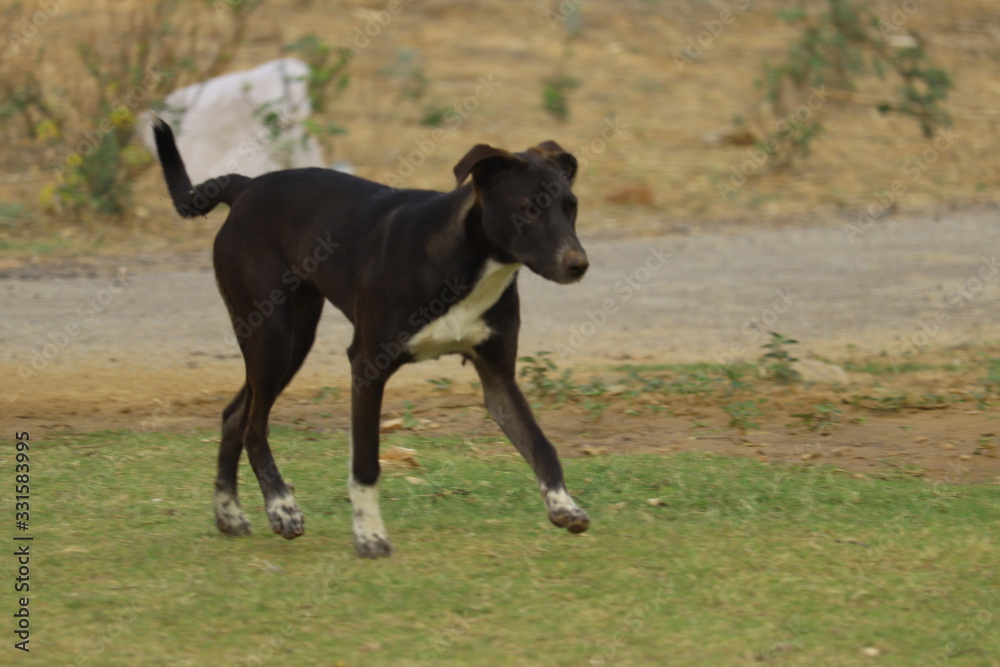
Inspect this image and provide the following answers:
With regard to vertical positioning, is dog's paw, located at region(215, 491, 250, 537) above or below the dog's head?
below

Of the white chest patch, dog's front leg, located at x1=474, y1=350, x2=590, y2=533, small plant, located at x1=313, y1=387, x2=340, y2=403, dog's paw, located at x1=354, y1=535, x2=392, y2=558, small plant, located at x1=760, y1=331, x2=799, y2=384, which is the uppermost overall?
the white chest patch

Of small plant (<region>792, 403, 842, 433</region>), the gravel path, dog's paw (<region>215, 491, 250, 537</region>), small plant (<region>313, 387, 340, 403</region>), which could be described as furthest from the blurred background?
dog's paw (<region>215, 491, 250, 537</region>)

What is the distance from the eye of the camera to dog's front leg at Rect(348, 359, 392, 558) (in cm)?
476

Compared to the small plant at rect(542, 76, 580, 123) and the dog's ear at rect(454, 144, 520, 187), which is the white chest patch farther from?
the small plant at rect(542, 76, 580, 123)

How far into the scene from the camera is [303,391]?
7949mm

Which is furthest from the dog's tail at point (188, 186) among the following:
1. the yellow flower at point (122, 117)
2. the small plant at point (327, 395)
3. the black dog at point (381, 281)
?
the yellow flower at point (122, 117)

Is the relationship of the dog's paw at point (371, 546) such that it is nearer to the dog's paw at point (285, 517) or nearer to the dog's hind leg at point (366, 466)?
the dog's hind leg at point (366, 466)

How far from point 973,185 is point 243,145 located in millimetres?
7149

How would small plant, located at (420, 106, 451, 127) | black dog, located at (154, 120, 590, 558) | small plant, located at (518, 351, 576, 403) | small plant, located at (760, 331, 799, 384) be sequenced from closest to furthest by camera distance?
black dog, located at (154, 120, 590, 558) < small plant, located at (518, 351, 576, 403) < small plant, located at (760, 331, 799, 384) < small plant, located at (420, 106, 451, 127)

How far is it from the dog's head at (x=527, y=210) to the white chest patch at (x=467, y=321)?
133mm

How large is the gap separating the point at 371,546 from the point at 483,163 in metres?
1.31

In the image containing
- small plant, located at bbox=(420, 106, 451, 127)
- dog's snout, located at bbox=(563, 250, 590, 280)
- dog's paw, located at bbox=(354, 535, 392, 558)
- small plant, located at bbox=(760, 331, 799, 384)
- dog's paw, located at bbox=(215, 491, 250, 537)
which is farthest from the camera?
small plant, located at bbox=(420, 106, 451, 127)

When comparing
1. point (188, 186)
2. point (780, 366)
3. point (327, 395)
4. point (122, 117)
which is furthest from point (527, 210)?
point (122, 117)

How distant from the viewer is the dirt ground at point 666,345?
702cm
